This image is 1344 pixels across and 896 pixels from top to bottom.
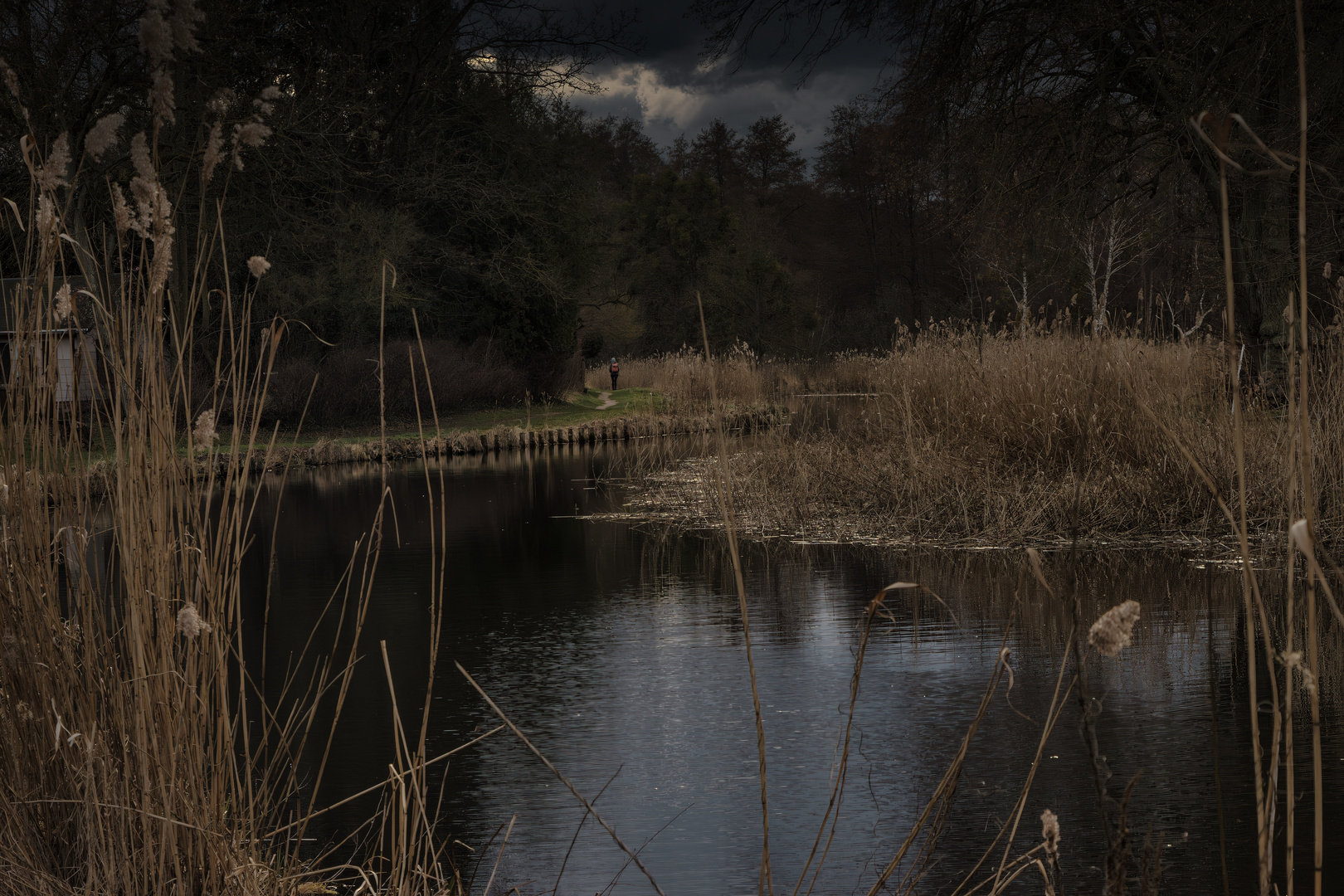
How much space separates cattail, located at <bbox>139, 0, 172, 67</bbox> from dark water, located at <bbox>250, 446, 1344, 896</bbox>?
73.4 inches

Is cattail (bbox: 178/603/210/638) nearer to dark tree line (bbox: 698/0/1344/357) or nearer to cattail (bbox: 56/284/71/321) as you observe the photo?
cattail (bbox: 56/284/71/321)

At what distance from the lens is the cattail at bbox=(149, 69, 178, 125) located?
210cm

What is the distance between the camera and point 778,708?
508 cm

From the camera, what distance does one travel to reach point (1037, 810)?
3.80 meters

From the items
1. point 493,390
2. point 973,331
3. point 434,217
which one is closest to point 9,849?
point 973,331

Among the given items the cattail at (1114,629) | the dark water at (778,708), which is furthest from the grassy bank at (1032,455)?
the cattail at (1114,629)

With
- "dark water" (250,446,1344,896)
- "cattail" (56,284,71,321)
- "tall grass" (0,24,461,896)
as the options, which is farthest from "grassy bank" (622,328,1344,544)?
"cattail" (56,284,71,321)

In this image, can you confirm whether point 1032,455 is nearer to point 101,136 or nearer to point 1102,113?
point 1102,113

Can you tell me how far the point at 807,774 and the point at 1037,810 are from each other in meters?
0.78

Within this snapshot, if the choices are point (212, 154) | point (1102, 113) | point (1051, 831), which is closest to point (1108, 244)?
point (1102, 113)

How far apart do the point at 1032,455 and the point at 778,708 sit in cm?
481

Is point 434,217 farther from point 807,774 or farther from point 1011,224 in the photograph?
point 807,774

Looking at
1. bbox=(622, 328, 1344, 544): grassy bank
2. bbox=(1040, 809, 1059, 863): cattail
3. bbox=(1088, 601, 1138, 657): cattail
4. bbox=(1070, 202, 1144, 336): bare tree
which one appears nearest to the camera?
bbox=(1088, 601, 1138, 657): cattail

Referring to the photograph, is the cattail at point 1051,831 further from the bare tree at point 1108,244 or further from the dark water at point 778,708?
the bare tree at point 1108,244
